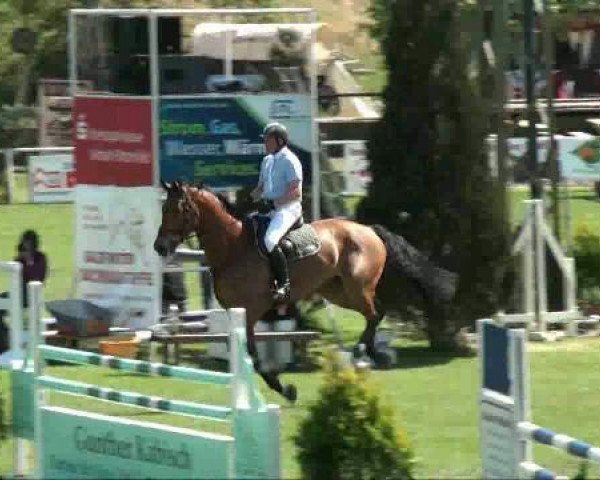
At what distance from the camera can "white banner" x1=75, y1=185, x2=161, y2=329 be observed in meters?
17.9

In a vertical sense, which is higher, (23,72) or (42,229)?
(23,72)

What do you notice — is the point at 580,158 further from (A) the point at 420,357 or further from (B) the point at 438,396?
(B) the point at 438,396

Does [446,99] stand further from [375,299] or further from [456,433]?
[456,433]

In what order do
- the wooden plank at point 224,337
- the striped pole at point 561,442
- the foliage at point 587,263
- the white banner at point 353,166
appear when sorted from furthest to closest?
the white banner at point 353,166 → the foliage at point 587,263 → the wooden plank at point 224,337 → the striped pole at point 561,442

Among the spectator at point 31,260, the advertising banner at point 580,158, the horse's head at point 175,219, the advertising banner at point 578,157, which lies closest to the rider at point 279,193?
the horse's head at point 175,219

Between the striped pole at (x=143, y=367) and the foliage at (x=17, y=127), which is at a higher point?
the foliage at (x=17, y=127)

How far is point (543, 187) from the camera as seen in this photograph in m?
19.7

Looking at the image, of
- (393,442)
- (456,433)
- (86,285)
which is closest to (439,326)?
(86,285)

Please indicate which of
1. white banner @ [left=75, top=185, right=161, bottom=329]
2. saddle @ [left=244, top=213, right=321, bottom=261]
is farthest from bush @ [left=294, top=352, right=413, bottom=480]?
white banner @ [left=75, top=185, right=161, bottom=329]

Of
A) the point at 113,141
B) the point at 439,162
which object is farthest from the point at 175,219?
the point at 439,162

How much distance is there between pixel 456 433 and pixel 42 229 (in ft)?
55.9

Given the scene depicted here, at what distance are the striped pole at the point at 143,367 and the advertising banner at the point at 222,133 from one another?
7302 mm

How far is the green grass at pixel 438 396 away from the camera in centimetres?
1198

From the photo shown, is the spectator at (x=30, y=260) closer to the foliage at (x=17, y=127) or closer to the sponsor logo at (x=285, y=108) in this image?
the sponsor logo at (x=285, y=108)
